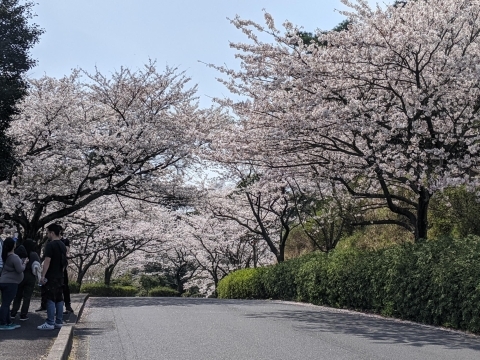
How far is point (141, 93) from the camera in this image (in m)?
21.8

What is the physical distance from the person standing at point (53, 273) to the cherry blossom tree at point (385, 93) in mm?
6191

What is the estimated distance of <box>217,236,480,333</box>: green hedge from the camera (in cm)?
1072

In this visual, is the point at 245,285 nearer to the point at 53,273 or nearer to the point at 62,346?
the point at 53,273

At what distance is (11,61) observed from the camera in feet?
46.7

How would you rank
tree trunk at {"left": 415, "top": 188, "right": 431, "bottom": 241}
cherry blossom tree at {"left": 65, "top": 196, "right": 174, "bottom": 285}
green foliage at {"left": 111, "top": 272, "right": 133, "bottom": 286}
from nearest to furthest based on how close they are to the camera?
tree trunk at {"left": 415, "top": 188, "right": 431, "bottom": 241}
cherry blossom tree at {"left": 65, "top": 196, "right": 174, "bottom": 285}
green foliage at {"left": 111, "top": 272, "right": 133, "bottom": 286}

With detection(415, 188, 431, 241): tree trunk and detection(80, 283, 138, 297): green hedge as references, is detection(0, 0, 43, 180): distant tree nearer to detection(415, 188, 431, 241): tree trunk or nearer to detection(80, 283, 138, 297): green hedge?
detection(415, 188, 431, 241): tree trunk

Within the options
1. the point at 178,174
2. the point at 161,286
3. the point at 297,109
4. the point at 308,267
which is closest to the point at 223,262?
the point at 161,286

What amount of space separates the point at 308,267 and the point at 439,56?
833cm

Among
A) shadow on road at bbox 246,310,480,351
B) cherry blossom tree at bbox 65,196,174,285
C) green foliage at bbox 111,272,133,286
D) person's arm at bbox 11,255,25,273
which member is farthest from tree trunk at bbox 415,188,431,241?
green foliage at bbox 111,272,133,286

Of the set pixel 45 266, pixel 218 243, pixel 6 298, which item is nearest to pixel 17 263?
pixel 45 266

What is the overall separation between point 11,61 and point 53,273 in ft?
21.0

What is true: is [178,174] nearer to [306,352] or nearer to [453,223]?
[453,223]

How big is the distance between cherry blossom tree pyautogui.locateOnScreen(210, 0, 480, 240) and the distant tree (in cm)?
470

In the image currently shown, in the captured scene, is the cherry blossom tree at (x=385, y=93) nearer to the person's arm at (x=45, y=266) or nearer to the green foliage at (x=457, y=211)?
the green foliage at (x=457, y=211)
